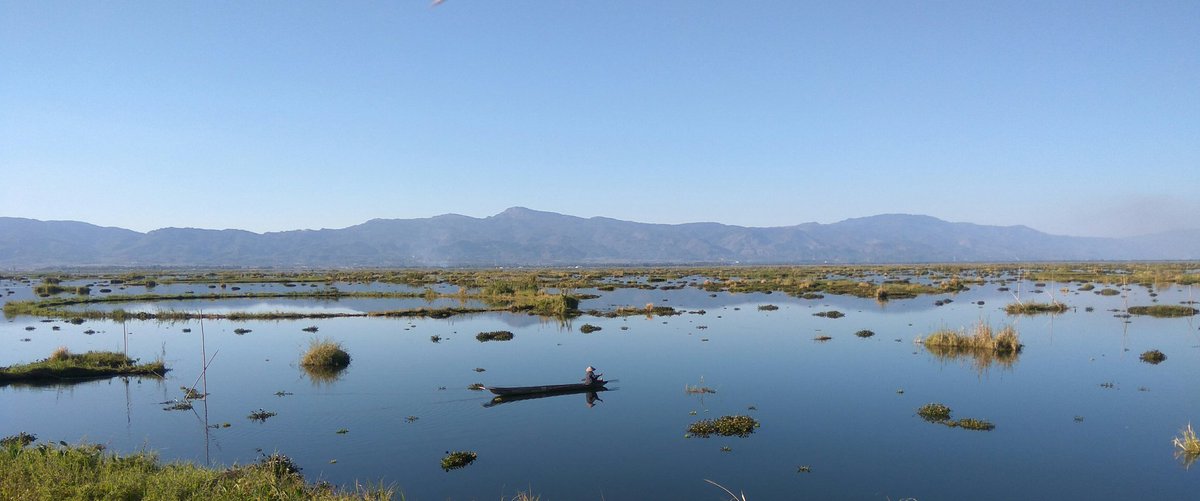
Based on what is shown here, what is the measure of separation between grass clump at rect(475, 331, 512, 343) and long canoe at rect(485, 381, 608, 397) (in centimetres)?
1374

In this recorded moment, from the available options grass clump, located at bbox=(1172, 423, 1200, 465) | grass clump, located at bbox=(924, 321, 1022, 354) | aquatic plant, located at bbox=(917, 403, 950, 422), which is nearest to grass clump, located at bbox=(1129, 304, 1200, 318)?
grass clump, located at bbox=(924, 321, 1022, 354)

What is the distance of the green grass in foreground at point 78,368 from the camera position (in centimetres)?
2670

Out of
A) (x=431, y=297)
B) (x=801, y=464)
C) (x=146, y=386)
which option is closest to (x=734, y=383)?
(x=801, y=464)

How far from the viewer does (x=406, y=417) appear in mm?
21141

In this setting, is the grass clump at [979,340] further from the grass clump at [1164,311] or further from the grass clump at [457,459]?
the grass clump at [457,459]

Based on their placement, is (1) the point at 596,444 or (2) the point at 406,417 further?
(2) the point at 406,417

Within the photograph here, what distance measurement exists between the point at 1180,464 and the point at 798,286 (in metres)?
62.1

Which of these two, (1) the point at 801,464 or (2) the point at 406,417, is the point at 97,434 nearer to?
(2) the point at 406,417

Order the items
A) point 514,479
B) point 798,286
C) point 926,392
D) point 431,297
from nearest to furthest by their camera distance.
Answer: point 514,479 < point 926,392 < point 431,297 < point 798,286

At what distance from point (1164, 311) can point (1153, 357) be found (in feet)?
73.4

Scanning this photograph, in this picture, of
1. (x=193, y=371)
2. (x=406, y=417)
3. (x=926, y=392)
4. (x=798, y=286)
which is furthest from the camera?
(x=798, y=286)

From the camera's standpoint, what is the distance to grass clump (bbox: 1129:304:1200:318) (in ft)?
150

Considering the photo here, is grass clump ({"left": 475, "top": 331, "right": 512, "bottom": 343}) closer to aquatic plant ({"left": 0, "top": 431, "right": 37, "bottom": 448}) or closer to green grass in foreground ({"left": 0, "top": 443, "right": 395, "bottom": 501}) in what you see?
aquatic plant ({"left": 0, "top": 431, "right": 37, "bottom": 448})

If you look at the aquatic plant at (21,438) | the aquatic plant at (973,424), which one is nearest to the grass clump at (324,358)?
the aquatic plant at (21,438)
